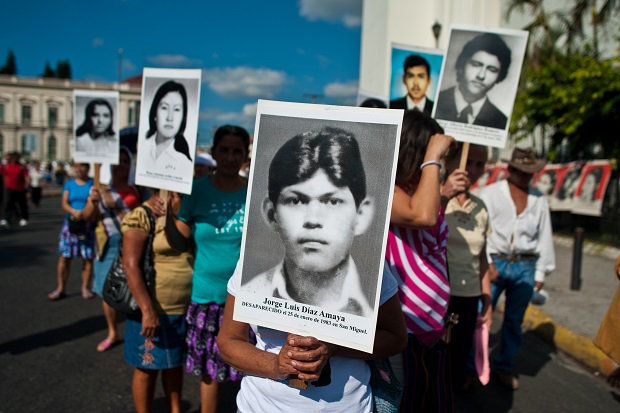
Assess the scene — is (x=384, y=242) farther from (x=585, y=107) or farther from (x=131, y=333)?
(x=585, y=107)

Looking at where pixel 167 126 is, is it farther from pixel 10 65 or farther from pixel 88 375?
pixel 10 65

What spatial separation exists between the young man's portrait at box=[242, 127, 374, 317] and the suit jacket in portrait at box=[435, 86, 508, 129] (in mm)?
1962

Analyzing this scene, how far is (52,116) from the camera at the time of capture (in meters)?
84.2

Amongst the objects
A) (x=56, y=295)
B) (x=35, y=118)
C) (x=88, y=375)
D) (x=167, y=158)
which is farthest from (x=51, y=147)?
(x=167, y=158)

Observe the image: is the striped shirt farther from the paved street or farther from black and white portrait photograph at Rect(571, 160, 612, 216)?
black and white portrait photograph at Rect(571, 160, 612, 216)

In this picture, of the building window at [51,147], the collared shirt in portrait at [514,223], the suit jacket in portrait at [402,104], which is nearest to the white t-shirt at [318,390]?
the suit jacket in portrait at [402,104]

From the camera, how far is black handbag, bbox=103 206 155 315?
318cm

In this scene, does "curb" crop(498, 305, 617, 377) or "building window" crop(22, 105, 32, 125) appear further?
"building window" crop(22, 105, 32, 125)

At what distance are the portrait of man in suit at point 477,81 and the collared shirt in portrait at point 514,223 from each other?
1292 mm

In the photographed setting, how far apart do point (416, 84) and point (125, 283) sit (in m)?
2.84

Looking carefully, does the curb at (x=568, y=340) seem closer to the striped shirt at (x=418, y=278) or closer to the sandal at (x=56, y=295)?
the striped shirt at (x=418, y=278)

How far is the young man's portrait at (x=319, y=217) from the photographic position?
1595 mm

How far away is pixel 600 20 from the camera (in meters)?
14.9

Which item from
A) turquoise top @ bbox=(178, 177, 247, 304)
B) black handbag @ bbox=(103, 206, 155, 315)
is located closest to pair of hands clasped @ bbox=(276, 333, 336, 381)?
turquoise top @ bbox=(178, 177, 247, 304)
